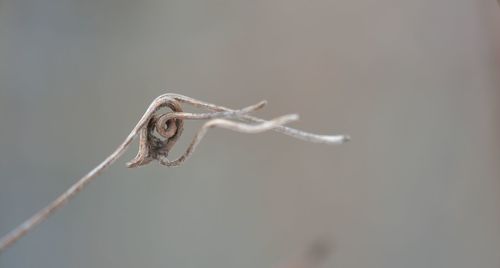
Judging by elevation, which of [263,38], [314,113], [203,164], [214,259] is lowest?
[214,259]

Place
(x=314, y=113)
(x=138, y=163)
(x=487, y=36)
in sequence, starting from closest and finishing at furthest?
(x=138, y=163)
(x=487, y=36)
(x=314, y=113)

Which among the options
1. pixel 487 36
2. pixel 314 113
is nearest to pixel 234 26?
pixel 314 113

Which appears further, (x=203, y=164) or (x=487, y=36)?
(x=203, y=164)

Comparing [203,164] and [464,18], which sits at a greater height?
[464,18]

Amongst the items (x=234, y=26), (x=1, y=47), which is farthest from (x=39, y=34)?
(x=234, y=26)

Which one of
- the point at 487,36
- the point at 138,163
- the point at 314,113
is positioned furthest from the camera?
the point at 314,113

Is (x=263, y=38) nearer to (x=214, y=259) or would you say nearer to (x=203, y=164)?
(x=203, y=164)
